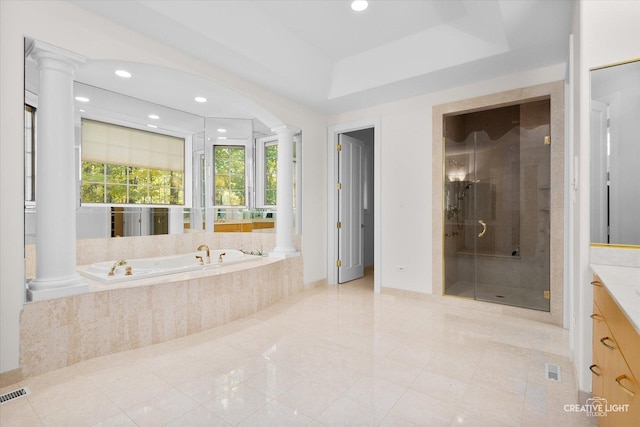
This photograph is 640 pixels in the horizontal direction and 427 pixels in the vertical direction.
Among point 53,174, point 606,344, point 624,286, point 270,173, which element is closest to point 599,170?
point 624,286

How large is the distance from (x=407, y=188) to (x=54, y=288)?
378 cm

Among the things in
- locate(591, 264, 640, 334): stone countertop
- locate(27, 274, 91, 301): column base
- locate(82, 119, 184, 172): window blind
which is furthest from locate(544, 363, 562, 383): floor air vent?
locate(82, 119, 184, 172): window blind

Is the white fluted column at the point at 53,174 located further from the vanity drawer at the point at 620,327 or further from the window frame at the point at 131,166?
the vanity drawer at the point at 620,327

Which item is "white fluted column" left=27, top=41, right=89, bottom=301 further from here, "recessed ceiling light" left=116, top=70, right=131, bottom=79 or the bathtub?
"recessed ceiling light" left=116, top=70, right=131, bottom=79

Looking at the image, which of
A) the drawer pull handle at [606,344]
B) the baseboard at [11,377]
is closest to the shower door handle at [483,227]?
the drawer pull handle at [606,344]

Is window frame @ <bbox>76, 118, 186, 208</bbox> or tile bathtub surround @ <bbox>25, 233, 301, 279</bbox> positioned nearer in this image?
tile bathtub surround @ <bbox>25, 233, 301, 279</bbox>

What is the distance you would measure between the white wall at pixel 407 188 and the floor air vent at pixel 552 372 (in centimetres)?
172

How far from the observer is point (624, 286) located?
1.36 metres

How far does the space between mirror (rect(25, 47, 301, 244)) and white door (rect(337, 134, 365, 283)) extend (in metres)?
0.85

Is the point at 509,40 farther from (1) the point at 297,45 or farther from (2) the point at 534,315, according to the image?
(2) the point at 534,315

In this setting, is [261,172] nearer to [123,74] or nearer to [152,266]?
[152,266]

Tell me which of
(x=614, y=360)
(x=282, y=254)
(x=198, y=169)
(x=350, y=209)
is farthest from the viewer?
(x=350, y=209)

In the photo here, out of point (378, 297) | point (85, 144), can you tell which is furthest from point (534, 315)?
point (85, 144)

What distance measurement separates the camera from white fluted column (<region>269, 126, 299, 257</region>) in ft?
14.2
